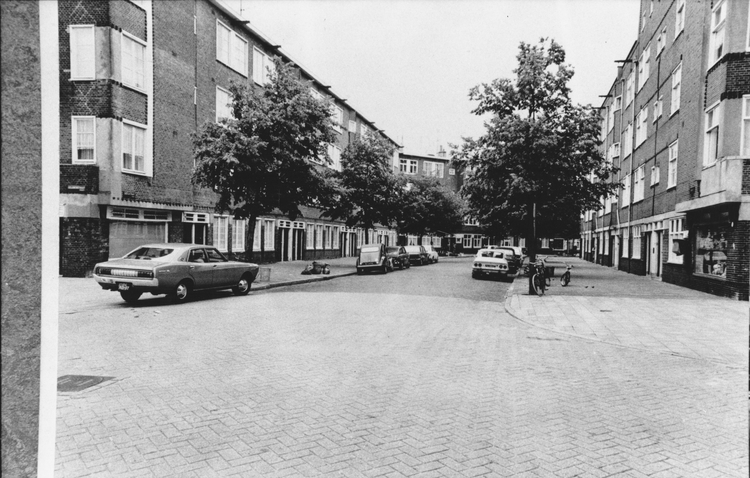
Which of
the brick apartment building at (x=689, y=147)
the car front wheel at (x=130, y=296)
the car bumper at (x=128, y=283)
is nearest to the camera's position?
the car bumper at (x=128, y=283)

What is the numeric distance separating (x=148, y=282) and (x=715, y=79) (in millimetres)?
18108

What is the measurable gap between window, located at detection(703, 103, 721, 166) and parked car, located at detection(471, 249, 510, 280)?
9.89 meters

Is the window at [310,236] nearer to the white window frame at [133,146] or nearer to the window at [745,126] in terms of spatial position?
the white window frame at [133,146]

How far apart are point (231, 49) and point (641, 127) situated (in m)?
23.8

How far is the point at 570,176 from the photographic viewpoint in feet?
81.8

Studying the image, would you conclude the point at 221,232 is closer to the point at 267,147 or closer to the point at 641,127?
the point at 267,147

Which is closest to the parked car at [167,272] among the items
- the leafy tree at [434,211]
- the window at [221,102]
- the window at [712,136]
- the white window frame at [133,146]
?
the white window frame at [133,146]

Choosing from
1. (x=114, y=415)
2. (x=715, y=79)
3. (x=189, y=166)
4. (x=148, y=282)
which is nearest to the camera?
(x=114, y=415)

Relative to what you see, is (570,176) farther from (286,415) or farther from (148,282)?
(286,415)

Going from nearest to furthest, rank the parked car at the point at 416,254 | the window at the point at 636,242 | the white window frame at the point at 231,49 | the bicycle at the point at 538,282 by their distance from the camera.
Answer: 1. the bicycle at the point at 538,282
2. the white window frame at the point at 231,49
3. the window at the point at 636,242
4. the parked car at the point at 416,254

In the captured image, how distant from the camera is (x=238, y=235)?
94.0ft

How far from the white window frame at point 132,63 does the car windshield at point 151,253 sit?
9937 mm

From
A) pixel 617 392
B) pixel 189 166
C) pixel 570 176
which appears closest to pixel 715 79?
pixel 570 176

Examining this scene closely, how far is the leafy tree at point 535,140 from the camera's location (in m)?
23.8
